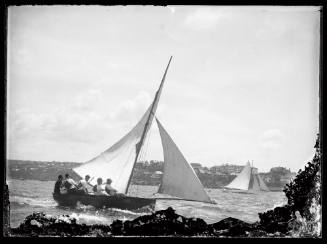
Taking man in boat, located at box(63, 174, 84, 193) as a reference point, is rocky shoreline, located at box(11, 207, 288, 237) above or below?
below

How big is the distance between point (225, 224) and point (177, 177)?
1043 mm

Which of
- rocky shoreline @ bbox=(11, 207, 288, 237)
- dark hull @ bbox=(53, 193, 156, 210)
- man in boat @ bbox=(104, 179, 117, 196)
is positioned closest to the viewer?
rocky shoreline @ bbox=(11, 207, 288, 237)

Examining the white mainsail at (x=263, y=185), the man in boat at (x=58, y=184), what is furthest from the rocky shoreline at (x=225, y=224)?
the man in boat at (x=58, y=184)

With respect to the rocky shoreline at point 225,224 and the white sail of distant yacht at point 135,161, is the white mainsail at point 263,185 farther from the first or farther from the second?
the white sail of distant yacht at point 135,161

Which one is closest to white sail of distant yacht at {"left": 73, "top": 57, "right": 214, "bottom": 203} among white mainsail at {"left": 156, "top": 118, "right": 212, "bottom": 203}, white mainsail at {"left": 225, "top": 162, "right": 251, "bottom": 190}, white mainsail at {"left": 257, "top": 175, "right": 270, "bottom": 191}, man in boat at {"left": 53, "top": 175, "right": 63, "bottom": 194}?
white mainsail at {"left": 156, "top": 118, "right": 212, "bottom": 203}

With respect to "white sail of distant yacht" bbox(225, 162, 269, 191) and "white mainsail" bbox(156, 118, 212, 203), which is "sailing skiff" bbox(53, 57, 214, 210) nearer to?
"white mainsail" bbox(156, 118, 212, 203)

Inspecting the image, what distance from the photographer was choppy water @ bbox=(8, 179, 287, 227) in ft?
22.7

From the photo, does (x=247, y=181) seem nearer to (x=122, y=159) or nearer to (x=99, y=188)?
(x=122, y=159)

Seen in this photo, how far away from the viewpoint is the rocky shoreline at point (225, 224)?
6895 mm

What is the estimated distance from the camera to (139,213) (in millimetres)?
7027

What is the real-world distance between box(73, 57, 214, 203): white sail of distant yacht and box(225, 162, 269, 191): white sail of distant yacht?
0.48 meters
